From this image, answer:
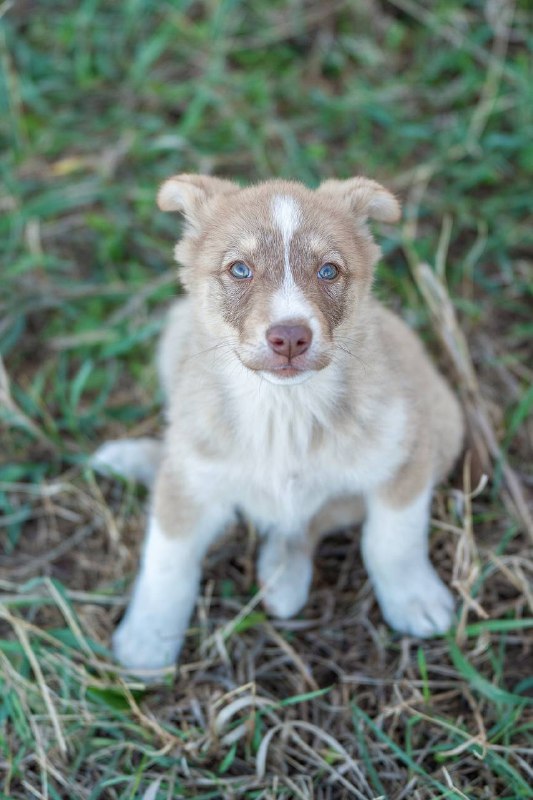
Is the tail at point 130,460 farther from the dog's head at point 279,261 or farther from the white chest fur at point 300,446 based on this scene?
the dog's head at point 279,261

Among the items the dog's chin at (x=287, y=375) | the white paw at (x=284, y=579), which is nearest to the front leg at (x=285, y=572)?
the white paw at (x=284, y=579)

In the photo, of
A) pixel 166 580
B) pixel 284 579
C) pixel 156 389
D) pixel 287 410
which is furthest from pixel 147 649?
pixel 156 389

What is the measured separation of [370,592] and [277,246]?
216 centimetres

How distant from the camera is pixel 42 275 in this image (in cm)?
641

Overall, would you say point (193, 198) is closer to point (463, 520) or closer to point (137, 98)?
point (463, 520)

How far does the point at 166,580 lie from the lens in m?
4.56

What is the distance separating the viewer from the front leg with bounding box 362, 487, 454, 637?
4.46m

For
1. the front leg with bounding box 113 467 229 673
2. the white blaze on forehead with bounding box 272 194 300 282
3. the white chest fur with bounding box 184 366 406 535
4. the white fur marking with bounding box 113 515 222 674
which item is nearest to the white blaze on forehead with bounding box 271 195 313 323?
the white blaze on forehead with bounding box 272 194 300 282

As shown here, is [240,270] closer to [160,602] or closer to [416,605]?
[160,602]

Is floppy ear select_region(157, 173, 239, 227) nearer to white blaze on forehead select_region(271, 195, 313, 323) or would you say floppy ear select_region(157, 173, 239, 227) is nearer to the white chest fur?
white blaze on forehead select_region(271, 195, 313, 323)

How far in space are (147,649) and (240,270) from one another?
210 cm

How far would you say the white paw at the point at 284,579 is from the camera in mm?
4762

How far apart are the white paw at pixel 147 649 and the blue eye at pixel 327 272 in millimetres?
2063

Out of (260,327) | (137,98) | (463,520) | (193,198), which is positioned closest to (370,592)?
(463,520)
